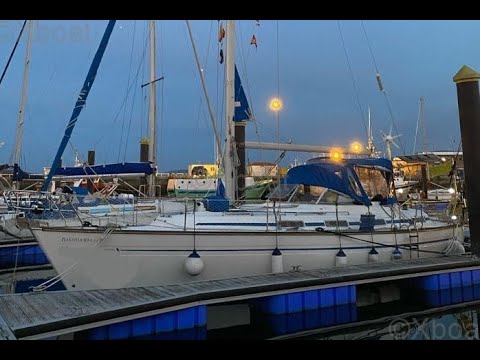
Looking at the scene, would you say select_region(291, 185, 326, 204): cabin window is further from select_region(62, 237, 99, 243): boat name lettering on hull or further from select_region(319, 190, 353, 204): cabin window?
select_region(62, 237, 99, 243): boat name lettering on hull

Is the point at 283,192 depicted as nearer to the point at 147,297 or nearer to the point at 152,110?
the point at 147,297

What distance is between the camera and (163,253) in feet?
27.2

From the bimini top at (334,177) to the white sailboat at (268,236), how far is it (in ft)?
0.08

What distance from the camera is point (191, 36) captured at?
14367mm

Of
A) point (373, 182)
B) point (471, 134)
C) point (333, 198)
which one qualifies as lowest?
point (333, 198)

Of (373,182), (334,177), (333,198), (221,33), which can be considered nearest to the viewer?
(334,177)

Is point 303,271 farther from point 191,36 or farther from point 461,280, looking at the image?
point 191,36

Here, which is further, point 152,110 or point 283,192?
point 152,110

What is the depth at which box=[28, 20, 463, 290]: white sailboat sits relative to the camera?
805cm

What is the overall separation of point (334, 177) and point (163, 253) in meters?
4.78

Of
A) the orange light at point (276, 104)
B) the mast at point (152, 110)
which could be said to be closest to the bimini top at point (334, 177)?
the orange light at point (276, 104)

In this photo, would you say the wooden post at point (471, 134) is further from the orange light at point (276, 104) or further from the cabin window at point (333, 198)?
the orange light at point (276, 104)

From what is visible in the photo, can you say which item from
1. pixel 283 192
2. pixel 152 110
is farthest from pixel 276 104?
pixel 152 110

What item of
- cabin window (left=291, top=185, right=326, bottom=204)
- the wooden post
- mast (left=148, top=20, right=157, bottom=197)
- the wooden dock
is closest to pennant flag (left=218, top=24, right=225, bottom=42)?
mast (left=148, top=20, right=157, bottom=197)
